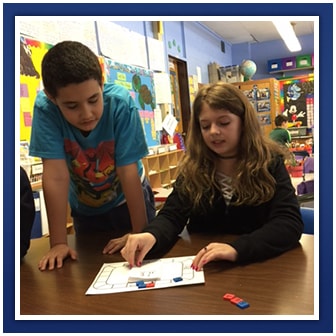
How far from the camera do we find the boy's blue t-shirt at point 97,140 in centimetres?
85

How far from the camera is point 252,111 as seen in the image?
0.89m

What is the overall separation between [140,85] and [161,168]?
0.68 metres

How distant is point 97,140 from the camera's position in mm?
882

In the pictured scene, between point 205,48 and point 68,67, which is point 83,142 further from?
point 205,48

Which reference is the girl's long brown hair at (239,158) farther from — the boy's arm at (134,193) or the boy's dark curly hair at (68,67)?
the boy's dark curly hair at (68,67)

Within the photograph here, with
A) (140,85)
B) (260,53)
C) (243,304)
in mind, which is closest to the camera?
(243,304)

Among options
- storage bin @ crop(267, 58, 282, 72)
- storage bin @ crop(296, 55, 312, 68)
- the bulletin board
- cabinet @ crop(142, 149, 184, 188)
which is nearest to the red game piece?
the bulletin board

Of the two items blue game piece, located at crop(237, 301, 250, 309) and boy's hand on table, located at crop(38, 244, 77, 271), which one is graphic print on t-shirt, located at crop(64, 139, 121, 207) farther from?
blue game piece, located at crop(237, 301, 250, 309)

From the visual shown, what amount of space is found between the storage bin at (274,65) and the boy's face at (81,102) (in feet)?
19.0

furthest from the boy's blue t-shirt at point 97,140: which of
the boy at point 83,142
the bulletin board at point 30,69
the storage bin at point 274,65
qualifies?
the storage bin at point 274,65

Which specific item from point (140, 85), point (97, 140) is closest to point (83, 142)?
point (97, 140)

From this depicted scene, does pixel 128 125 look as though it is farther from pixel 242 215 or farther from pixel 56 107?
pixel 242 215

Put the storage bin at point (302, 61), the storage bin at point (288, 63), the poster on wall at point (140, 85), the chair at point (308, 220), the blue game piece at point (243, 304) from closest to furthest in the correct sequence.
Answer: the blue game piece at point (243, 304)
the chair at point (308, 220)
the poster on wall at point (140, 85)
the storage bin at point (302, 61)
the storage bin at point (288, 63)

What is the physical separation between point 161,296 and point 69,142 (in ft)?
1.53
